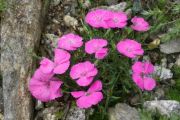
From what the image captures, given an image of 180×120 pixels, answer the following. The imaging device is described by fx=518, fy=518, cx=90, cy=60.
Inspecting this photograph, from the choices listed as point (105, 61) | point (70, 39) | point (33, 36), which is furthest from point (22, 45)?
point (105, 61)

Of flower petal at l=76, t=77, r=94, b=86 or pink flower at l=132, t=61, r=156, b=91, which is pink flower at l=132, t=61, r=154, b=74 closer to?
pink flower at l=132, t=61, r=156, b=91

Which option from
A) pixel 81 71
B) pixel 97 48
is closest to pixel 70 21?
pixel 97 48

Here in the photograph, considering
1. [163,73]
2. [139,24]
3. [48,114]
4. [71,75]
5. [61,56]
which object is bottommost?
[48,114]

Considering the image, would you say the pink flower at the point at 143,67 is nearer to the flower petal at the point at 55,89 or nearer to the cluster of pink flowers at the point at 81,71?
the cluster of pink flowers at the point at 81,71

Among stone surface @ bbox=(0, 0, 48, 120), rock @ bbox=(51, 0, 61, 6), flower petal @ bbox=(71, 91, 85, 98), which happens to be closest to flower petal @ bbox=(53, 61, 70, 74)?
flower petal @ bbox=(71, 91, 85, 98)

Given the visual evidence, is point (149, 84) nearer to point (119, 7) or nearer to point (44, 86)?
point (44, 86)

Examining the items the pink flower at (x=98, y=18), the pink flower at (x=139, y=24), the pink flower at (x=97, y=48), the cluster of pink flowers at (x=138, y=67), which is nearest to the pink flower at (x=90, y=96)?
the pink flower at (x=97, y=48)
